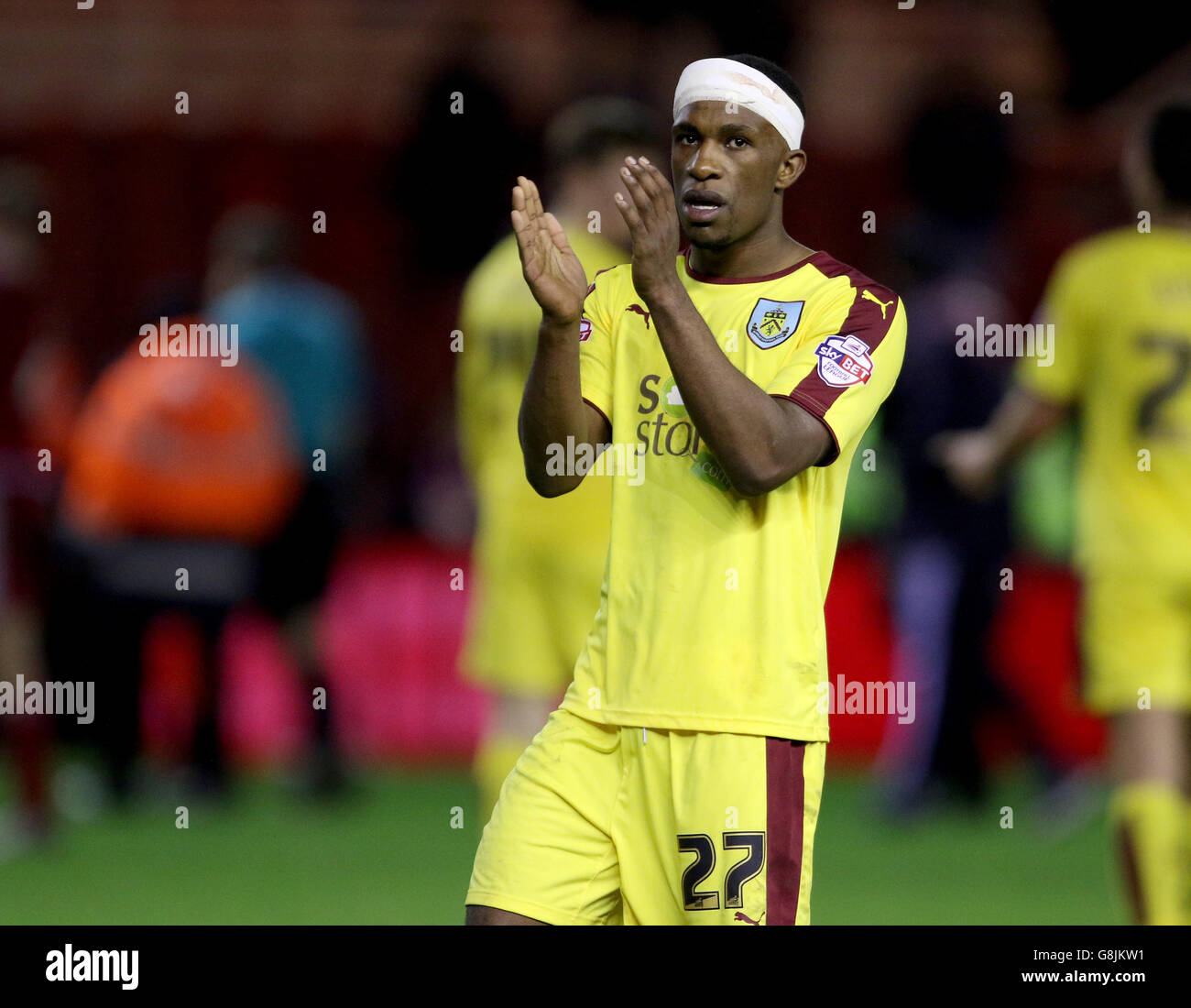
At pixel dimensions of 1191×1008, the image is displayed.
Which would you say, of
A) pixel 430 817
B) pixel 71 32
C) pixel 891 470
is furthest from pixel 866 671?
pixel 71 32

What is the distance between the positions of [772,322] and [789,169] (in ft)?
1.05

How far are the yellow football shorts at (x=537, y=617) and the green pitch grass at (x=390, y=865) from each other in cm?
87

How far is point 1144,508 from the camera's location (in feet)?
18.2

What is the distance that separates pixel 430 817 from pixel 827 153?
8683 millimetres

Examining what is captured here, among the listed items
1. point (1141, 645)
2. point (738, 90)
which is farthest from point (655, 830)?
point (1141, 645)

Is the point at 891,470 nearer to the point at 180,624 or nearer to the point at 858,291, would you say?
the point at 180,624

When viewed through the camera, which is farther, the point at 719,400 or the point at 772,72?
the point at 772,72

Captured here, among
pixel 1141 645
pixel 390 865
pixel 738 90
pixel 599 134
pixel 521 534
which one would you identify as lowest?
pixel 390 865

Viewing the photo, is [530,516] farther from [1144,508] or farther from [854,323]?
[854,323]

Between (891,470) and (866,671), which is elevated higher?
(891,470)

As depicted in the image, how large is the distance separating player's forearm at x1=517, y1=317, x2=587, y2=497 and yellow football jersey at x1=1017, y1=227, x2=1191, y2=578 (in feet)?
6.90

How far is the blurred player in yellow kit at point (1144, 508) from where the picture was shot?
214 inches

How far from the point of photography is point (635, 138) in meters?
6.76
